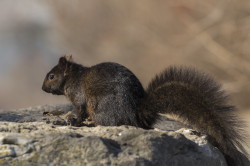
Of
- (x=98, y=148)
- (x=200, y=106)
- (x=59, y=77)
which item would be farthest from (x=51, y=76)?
(x=98, y=148)

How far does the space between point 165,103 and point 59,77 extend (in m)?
1.49

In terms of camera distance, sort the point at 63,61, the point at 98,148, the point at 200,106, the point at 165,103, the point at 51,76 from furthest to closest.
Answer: the point at 51,76 → the point at 63,61 → the point at 165,103 → the point at 200,106 → the point at 98,148

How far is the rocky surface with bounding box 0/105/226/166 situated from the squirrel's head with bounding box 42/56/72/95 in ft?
5.43

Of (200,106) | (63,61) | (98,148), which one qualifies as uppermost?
(63,61)

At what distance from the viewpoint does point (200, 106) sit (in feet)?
14.1

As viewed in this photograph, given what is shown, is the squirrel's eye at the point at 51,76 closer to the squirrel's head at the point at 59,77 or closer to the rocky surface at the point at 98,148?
the squirrel's head at the point at 59,77

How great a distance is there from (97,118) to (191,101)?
805 mm

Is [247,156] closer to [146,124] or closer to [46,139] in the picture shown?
[146,124]

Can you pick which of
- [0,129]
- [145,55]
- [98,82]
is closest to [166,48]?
[145,55]

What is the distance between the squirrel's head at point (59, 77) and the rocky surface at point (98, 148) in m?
1.66

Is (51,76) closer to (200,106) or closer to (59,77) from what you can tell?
(59,77)

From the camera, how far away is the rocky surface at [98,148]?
335 centimetres

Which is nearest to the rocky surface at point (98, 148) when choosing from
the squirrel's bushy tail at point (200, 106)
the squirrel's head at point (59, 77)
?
the squirrel's bushy tail at point (200, 106)

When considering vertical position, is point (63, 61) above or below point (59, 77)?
above
